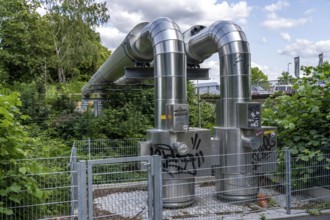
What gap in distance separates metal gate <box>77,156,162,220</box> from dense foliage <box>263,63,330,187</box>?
2683mm

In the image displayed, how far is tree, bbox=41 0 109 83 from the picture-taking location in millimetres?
25828

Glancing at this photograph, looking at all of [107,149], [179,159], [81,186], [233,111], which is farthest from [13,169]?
[107,149]

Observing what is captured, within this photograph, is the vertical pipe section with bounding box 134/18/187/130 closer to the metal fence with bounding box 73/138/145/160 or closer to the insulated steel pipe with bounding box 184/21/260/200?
the insulated steel pipe with bounding box 184/21/260/200

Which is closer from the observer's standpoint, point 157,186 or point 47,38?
point 157,186

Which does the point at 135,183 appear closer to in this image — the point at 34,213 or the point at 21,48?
the point at 34,213

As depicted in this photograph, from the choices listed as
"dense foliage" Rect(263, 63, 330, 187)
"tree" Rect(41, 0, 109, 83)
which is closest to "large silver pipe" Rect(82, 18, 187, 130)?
"dense foliage" Rect(263, 63, 330, 187)

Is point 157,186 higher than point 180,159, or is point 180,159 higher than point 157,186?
point 180,159

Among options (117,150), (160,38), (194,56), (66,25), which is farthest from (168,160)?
(66,25)

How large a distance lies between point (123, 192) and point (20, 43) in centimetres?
1649

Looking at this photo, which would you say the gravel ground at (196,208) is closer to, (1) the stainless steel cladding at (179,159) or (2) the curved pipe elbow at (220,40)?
(1) the stainless steel cladding at (179,159)

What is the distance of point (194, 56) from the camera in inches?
280

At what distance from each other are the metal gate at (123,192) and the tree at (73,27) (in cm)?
2098

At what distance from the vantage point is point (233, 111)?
5789 mm

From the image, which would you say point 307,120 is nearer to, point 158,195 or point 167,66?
point 167,66
